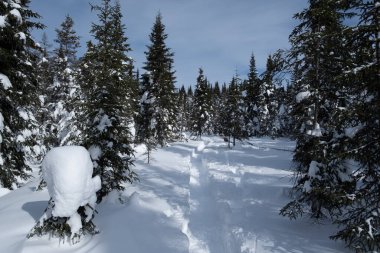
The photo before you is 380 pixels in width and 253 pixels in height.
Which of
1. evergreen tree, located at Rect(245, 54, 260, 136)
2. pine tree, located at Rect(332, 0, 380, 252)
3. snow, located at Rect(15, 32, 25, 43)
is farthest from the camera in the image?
evergreen tree, located at Rect(245, 54, 260, 136)

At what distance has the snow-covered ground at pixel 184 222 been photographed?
8594mm

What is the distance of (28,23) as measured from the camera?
15.3 m

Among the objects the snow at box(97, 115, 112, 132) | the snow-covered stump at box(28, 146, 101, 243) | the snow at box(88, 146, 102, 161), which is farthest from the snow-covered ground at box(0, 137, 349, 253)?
the snow at box(97, 115, 112, 132)

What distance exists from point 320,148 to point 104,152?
25.6ft

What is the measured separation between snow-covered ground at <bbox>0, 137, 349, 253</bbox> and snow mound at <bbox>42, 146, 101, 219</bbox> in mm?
1052

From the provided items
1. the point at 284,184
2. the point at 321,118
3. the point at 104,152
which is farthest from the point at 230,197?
the point at 104,152

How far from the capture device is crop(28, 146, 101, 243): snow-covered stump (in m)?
8.22

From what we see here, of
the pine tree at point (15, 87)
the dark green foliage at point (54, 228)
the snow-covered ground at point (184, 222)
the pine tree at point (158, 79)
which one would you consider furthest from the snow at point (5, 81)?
the pine tree at point (158, 79)

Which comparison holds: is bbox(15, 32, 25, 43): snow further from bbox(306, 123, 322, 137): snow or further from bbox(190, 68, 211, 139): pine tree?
bbox(190, 68, 211, 139): pine tree

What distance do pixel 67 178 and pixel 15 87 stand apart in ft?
Answer: 29.0

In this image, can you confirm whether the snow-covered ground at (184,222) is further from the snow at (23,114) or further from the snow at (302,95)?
the snow at (302,95)

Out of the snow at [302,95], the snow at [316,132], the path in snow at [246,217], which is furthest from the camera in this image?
the snow at [302,95]

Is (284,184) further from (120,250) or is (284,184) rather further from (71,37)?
(71,37)

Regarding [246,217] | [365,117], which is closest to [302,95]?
[365,117]
